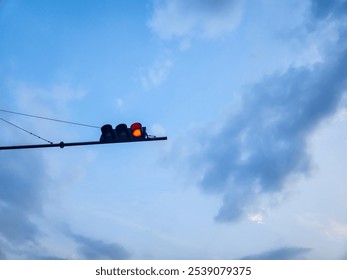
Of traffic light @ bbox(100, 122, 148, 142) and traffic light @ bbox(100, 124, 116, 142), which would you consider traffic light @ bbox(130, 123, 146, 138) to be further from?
traffic light @ bbox(100, 124, 116, 142)

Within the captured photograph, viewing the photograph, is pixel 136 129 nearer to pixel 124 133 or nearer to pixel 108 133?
pixel 124 133

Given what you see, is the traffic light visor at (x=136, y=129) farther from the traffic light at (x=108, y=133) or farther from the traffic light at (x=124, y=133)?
the traffic light at (x=108, y=133)

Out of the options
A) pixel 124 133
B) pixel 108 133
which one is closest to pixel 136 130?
pixel 124 133

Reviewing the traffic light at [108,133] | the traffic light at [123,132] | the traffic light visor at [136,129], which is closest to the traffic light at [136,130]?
the traffic light visor at [136,129]

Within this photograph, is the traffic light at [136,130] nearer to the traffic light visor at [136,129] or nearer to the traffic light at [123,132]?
the traffic light visor at [136,129]

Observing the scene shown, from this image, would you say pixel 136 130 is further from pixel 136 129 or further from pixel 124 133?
pixel 124 133

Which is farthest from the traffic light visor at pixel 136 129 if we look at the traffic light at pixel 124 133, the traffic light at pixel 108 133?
the traffic light at pixel 108 133

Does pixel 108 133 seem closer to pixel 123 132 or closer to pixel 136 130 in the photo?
pixel 123 132

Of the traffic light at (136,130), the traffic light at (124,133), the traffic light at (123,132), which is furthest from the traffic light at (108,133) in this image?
the traffic light at (136,130)

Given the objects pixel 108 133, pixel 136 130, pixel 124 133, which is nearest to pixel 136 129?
pixel 136 130
